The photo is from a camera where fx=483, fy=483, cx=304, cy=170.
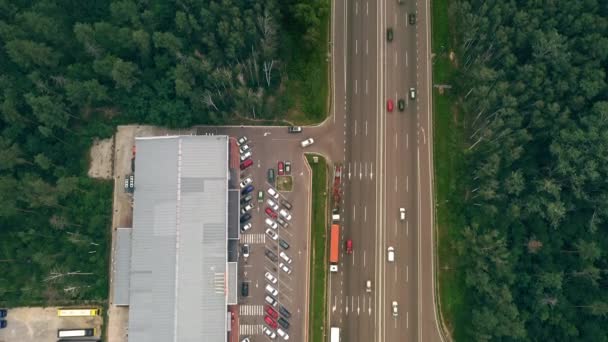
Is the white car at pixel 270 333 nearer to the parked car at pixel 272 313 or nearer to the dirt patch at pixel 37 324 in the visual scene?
the parked car at pixel 272 313

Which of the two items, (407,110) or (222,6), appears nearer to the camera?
(222,6)

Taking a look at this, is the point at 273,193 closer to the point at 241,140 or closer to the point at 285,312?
the point at 241,140

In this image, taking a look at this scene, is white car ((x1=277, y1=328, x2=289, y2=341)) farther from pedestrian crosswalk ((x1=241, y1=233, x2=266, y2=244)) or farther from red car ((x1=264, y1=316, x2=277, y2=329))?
pedestrian crosswalk ((x1=241, y1=233, x2=266, y2=244))

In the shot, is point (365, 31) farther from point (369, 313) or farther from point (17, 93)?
point (17, 93)

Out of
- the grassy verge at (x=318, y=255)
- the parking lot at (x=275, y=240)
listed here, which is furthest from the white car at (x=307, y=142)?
the grassy verge at (x=318, y=255)

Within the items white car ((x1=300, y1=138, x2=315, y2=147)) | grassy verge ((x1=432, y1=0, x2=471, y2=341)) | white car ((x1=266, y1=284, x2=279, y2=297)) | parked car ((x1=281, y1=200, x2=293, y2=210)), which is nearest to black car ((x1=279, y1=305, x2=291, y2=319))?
white car ((x1=266, y1=284, x2=279, y2=297))

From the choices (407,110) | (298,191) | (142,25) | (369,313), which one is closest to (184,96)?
(142,25)

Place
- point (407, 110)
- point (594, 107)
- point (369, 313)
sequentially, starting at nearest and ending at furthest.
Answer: point (594, 107) → point (369, 313) → point (407, 110)
